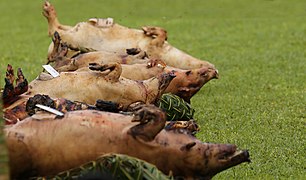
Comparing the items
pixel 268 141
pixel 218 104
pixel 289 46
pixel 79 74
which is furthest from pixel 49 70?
pixel 289 46

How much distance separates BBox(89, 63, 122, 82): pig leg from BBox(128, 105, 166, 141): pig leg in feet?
5.66

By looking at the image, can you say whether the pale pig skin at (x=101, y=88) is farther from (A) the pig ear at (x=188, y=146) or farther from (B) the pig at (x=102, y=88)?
(A) the pig ear at (x=188, y=146)

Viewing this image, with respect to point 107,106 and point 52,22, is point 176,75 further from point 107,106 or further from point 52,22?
point 52,22

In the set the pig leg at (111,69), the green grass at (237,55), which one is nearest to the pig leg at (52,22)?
the green grass at (237,55)

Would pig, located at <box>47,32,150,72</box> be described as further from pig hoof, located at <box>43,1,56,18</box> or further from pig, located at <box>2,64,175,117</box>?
pig hoof, located at <box>43,1,56,18</box>

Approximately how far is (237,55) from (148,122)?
300 inches

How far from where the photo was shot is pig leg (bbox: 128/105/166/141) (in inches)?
146

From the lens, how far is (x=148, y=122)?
3750 mm

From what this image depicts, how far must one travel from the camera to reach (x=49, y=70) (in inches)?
239

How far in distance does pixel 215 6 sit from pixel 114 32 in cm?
964

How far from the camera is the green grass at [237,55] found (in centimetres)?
593

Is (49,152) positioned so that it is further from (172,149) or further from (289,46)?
(289,46)

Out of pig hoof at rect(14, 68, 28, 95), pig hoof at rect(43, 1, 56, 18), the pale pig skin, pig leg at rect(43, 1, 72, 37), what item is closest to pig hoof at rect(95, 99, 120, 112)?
pig hoof at rect(14, 68, 28, 95)

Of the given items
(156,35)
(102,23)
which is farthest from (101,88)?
(102,23)
